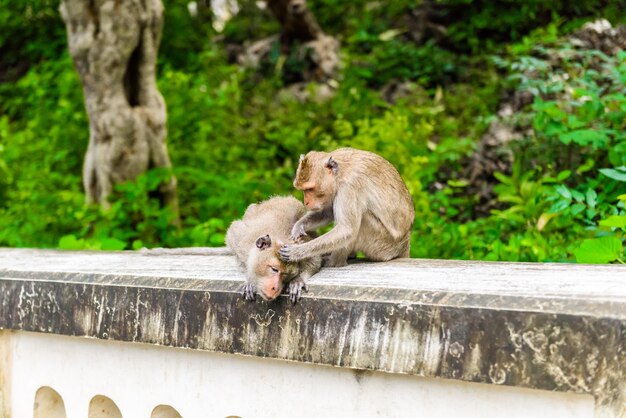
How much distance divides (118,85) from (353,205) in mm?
4408

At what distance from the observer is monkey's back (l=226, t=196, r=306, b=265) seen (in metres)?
3.34

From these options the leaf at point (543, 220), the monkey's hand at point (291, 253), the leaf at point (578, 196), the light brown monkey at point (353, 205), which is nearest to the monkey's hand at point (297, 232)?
the light brown monkey at point (353, 205)

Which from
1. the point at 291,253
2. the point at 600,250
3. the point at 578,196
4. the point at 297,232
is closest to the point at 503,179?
the point at 578,196

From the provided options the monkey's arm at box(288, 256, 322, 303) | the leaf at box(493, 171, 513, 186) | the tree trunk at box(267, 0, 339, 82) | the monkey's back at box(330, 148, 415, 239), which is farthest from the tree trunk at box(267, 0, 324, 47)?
the monkey's arm at box(288, 256, 322, 303)

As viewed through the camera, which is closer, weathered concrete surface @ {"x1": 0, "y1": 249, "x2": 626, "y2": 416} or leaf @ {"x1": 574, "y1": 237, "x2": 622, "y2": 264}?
weathered concrete surface @ {"x1": 0, "y1": 249, "x2": 626, "y2": 416}

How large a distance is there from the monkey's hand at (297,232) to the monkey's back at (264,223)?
0.09ft

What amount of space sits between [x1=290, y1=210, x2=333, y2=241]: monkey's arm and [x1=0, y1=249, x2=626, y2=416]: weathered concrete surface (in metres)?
0.28

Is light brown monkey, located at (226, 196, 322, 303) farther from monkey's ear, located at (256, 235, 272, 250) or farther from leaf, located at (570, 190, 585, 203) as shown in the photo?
leaf, located at (570, 190, 585, 203)

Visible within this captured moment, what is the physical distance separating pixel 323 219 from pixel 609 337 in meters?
1.67

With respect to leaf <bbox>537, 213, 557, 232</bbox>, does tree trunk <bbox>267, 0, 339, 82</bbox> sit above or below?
above

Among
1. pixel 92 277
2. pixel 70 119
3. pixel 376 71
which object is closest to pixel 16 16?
pixel 70 119

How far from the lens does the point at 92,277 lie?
3.20 meters

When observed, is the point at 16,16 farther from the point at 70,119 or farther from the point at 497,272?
the point at 497,272

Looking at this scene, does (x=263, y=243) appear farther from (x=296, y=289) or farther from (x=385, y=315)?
(x=385, y=315)
